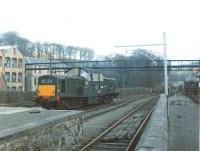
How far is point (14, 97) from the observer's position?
42.6 meters

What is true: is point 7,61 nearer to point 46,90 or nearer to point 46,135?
point 46,90

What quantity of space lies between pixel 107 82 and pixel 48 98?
1247cm

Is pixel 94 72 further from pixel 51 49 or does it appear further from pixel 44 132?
pixel 51 49

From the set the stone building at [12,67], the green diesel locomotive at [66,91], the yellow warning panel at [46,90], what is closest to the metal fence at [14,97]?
the green diesel locomotive at [66,91]

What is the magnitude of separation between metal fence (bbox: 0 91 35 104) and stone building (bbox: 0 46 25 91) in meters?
30.7

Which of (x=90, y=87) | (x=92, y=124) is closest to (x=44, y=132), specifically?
(x=92, y=124)

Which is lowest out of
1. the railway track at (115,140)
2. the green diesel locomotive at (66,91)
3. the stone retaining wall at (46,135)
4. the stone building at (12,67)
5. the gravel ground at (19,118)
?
the railway track at (115,140)

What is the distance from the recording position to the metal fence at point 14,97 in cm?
4156

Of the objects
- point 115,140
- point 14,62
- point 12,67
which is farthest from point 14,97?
point 14,62

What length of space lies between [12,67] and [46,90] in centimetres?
5111

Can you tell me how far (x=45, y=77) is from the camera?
3123 cm

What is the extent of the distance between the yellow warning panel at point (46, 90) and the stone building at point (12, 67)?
44382 mm

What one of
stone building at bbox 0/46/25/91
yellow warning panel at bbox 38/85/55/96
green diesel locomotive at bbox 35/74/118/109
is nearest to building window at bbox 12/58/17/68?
stone building at bbox 0/46/25/91

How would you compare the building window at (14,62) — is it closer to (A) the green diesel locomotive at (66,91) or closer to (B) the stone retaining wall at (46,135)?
(A) the green diesel locomotive at (66,91)
